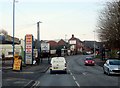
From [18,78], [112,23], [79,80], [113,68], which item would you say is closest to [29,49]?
[112,23]

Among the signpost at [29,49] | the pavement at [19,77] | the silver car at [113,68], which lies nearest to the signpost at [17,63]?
the pavement at [19,77]

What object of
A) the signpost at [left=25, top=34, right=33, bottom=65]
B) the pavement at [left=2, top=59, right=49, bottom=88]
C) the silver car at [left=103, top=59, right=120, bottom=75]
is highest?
the signpost at [left=25, top=34, right=33, bottom=65]

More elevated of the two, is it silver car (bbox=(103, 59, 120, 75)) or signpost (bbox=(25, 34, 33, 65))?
signpost (bbox=(25, 34, 33, 65))

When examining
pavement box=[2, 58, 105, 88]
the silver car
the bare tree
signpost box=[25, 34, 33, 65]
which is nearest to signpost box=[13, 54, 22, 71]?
pavement box=[2, 58, 105, 88]

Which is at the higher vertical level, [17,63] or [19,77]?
[17,63]

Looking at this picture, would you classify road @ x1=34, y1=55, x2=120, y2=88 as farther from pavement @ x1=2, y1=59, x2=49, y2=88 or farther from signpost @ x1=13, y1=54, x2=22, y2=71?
signpost @ x1=13, y1=54, x2=22, y2=71

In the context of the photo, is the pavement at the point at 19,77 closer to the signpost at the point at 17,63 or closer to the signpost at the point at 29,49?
the signpost at the point at 17,63

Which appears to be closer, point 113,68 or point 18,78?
point 18,78

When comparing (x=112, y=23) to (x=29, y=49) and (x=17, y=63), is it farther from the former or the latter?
(x=17, y=63)

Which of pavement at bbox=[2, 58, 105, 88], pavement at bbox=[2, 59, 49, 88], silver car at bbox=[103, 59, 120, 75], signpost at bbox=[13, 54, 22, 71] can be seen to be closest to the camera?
pavement at bbox=[2, 59, 49, 88]

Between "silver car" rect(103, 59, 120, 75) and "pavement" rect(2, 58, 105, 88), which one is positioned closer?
"pavement" rect(2, 58, 105, 88)

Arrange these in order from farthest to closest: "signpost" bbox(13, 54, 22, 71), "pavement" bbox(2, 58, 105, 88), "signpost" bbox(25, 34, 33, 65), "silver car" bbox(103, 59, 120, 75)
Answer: "signpost" bbox(25, 34, 33, 65)
"signpost" bbox(13, 54, 22, 71)
"silver car" bbox(103, 59, 120, 75)
"pavement" bbox(2, 58, 105, 88)

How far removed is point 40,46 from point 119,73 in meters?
39.5

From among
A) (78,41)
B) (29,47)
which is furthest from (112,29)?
(78,41)
